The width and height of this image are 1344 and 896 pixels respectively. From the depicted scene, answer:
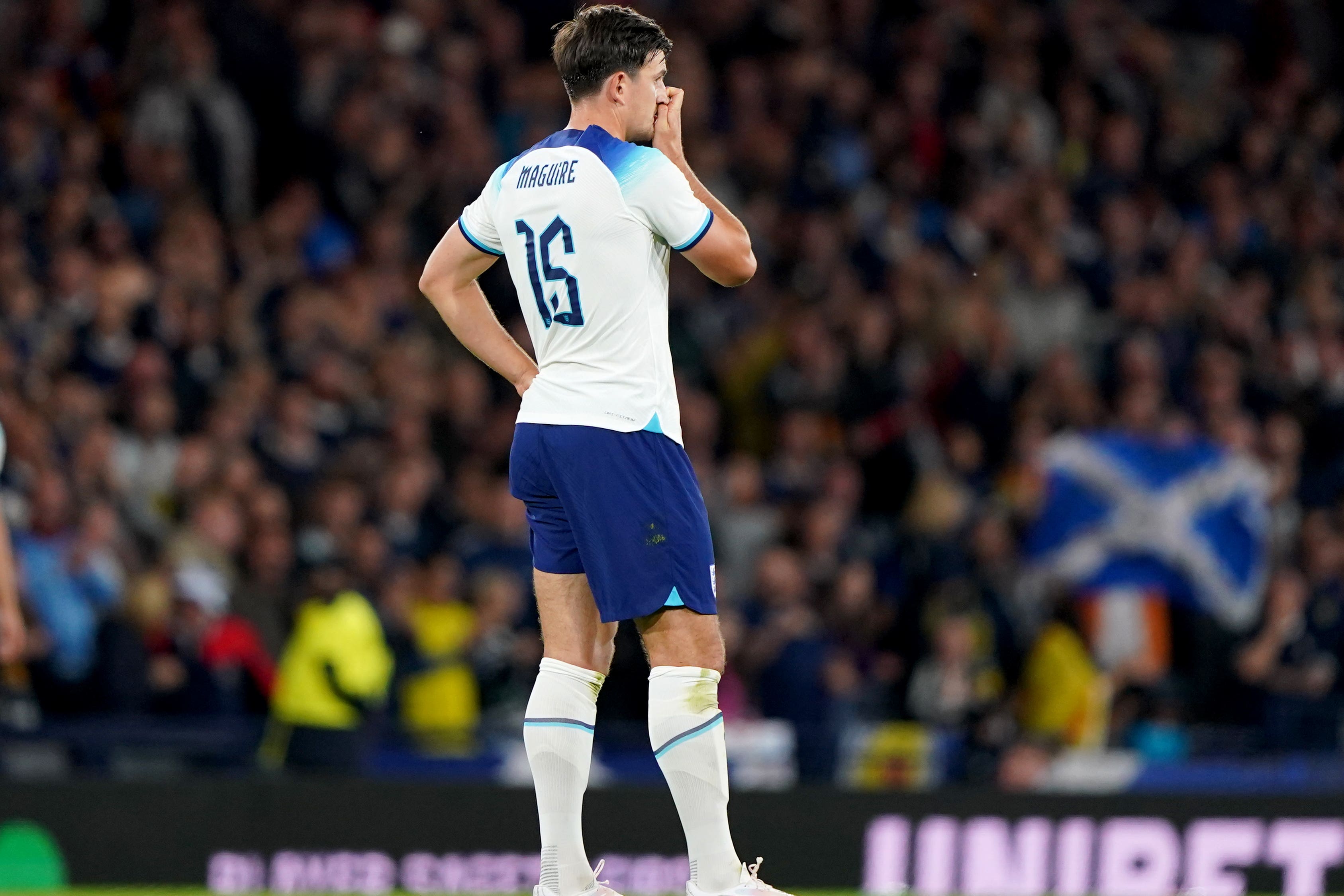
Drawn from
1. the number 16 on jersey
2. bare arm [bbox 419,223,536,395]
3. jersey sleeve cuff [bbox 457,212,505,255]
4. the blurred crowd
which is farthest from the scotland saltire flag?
the number 16 on jersey

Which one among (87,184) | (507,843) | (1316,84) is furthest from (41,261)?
(1316,84)

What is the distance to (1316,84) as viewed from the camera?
17.6 m

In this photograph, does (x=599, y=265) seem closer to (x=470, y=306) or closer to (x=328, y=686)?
(x=470, y=306)

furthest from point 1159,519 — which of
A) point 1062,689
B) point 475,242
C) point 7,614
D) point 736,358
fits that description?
point 475,242

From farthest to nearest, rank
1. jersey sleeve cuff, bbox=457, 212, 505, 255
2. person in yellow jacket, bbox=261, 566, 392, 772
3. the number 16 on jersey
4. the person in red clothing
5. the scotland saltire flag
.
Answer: the scotland saltire flag < the person in red clothing < person in yellow jacket, bbox=261, 566, 392, 772 < jersey sleeve cuff, bbox=457, 212, 505, 255 < the number 16 on jersey

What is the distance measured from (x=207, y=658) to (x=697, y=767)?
581 cm

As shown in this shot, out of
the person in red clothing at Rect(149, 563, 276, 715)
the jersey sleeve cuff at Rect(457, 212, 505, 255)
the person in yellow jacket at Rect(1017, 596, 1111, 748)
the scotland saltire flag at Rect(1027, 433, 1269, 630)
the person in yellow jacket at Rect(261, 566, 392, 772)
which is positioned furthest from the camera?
the scotland saltire flag at Rect(1027, 433, 1269, 630)

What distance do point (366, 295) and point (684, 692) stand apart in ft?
26.0

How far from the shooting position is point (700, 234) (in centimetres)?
524

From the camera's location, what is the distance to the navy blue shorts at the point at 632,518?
5297mm

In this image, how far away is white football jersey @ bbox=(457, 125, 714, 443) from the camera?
530cm

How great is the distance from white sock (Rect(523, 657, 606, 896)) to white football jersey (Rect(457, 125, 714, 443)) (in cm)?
72

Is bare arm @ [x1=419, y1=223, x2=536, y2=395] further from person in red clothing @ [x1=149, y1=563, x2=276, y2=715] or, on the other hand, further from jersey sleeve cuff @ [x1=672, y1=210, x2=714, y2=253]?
person in red clothing @ [x1=149, y1=563, x2=276, y2=715]

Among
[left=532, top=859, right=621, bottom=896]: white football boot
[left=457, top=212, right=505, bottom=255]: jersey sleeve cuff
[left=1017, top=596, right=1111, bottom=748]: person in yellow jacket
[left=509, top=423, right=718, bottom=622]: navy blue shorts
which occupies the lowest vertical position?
[left=1017, top=596, right=1111, bottom=748]: person in yellow jacket
